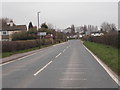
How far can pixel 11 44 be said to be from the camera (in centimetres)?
3316

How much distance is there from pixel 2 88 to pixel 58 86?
6.56 ft

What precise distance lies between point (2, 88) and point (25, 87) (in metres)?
0.83

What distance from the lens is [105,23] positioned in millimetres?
140500

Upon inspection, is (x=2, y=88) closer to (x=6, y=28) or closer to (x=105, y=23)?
(x=6, y=28)

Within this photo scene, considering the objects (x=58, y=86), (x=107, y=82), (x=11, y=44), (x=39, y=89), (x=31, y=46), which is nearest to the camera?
(x=39, y=89)

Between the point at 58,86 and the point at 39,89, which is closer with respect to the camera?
the point at 39,89

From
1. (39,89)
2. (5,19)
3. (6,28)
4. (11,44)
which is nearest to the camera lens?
(39,89)

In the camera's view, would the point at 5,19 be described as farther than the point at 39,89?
Yes

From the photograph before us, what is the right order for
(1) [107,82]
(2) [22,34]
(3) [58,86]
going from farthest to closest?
(2) [22,34] < (1) [107,82] < (3) [58,86]

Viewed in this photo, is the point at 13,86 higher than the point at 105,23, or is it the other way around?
the point at 105,23

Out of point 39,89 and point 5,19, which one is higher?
point 5,19

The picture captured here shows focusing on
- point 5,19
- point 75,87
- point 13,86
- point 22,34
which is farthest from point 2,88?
point 5,19

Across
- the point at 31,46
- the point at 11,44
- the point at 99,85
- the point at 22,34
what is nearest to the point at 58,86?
the point at 99,85

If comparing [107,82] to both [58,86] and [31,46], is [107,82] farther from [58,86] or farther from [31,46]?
[31,46]
